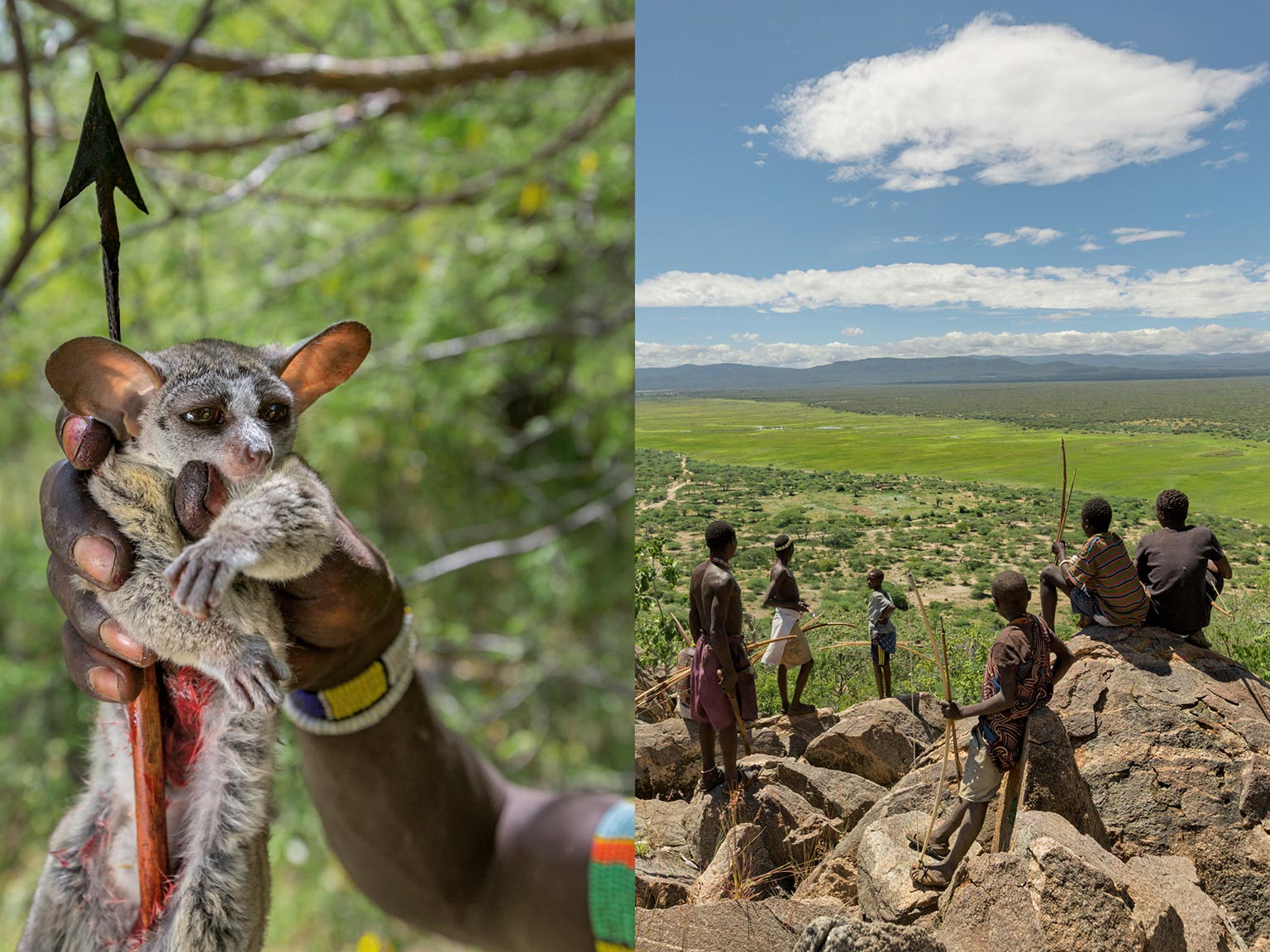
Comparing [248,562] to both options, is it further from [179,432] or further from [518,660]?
[518,660]

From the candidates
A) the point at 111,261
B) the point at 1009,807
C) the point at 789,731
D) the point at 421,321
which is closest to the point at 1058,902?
the point at 1009,807

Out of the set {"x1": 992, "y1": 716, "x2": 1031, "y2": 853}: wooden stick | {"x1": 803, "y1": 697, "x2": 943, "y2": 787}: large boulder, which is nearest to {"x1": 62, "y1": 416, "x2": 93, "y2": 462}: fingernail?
{"x1": 992, "y1": 716, "x2": 1031, "y2": 853}: wooden stick

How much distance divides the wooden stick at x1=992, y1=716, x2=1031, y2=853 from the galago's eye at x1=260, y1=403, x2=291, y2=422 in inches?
102

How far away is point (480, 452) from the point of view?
13.0 feet

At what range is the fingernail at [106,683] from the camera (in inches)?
16.3

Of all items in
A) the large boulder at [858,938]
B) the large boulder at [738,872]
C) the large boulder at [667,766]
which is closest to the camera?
the large boulder at [858,938]

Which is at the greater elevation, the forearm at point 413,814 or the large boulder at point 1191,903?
the forearm at point 413,814

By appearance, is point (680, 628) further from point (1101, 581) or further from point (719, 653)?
point (1101, 581)

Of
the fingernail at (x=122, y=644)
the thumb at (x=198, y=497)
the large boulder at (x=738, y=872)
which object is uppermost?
the thumb at (x=198, y=497)

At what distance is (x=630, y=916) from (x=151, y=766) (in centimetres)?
63

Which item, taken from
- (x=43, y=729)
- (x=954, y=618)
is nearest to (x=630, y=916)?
(x=43, y=729)

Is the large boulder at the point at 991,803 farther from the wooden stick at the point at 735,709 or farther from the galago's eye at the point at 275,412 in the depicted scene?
the galago's eye at the point at 275,412

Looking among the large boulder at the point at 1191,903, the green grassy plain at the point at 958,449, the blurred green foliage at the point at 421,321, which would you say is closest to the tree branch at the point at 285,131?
the blurred green foliage at the point at 421,321

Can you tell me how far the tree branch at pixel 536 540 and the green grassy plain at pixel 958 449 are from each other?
0.34 meters
